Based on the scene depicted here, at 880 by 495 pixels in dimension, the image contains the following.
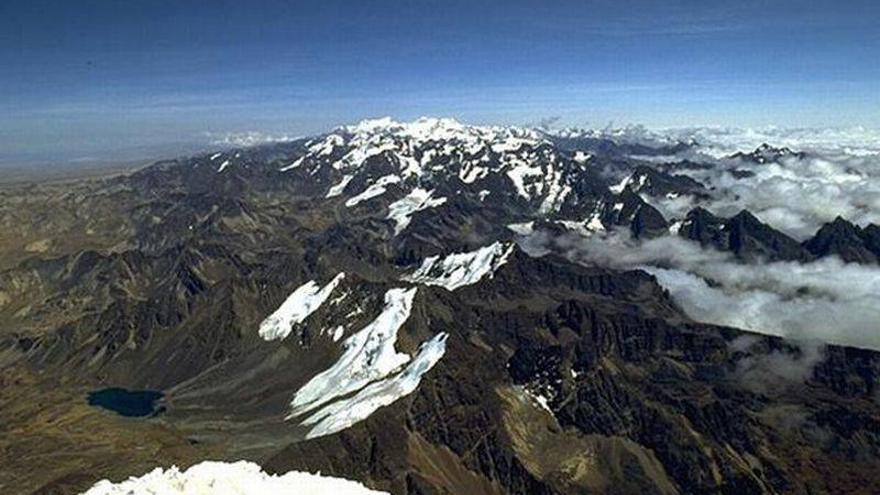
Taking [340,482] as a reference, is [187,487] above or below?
above

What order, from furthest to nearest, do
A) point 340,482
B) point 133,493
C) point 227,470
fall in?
point 340,482 → point 227,470 → point 133,493

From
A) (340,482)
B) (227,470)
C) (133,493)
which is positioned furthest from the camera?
(340,482)

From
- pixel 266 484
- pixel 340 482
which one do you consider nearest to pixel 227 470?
pixel 266 484

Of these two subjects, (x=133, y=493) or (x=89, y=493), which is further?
(x=89, y=493)

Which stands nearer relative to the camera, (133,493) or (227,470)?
(133,493)

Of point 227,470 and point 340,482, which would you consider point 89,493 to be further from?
point 340,482

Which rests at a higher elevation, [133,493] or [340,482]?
[133,493]
